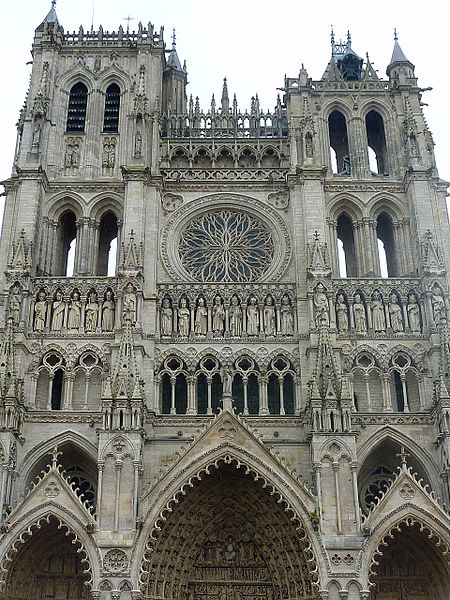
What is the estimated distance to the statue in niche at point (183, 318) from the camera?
90.0 feet

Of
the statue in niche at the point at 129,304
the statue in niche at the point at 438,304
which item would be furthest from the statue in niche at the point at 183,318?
the statue in niche at the point at 438,304

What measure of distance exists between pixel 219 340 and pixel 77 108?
12.0m

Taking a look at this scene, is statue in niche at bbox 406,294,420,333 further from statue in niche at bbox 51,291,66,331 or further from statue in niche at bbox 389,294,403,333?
statue in niche at bbox 51,291,66,331

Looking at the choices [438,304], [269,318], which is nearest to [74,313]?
[269,318]

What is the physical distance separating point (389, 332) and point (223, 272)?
6.29 metres

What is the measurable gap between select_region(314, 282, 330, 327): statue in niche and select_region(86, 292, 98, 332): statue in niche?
24.1ft

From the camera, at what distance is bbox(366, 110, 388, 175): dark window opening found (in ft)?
108

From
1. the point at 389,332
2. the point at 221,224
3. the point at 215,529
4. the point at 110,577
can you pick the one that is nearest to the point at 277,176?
the point at 221,224

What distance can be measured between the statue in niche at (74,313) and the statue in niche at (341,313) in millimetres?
8654

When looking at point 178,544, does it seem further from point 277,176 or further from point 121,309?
point 277,176

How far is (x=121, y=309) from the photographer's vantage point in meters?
27.1

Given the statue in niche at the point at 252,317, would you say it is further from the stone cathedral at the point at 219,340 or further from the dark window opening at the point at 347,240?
the dark window opening at the point at 347,240

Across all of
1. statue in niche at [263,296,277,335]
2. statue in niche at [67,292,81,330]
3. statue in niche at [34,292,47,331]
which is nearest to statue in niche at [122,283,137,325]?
statue in niche at [67,292,81,330]

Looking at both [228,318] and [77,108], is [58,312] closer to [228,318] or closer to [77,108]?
[228,318]
